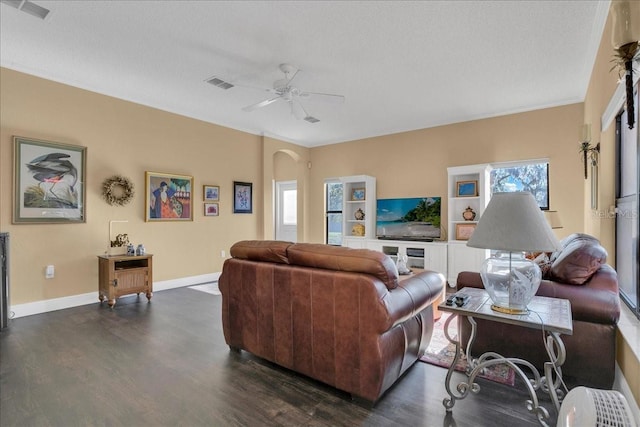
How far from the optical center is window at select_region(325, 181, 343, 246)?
23.7ft

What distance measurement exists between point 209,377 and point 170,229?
11.1 ft

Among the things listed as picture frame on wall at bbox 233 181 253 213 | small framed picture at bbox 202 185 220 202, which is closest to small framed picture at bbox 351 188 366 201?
picture frame on wall at bbox 233 181 253 213

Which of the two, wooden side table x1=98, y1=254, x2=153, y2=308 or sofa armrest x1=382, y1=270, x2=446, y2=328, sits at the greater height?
sofa armrest x1=382, y1=270, x2=446, y2=328

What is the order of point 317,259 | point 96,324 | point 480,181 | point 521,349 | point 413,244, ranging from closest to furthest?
point 317,259, point 521,349, point 96,324, point 480,181, point 413,244

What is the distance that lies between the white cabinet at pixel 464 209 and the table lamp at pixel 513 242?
11.3ft

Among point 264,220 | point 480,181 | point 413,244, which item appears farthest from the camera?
point 264,220

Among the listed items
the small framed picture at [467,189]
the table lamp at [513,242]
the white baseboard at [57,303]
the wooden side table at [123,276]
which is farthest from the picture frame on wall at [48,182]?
the small framed picture at [467,189]

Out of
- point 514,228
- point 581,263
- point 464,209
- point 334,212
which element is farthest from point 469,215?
point 514,228

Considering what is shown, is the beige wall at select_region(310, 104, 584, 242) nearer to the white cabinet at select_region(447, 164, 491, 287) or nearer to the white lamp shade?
the white cabinet at select_region(447, 164, 491, 287)

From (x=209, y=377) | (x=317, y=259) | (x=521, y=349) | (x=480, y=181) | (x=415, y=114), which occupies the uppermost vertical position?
(x=415, y=114)

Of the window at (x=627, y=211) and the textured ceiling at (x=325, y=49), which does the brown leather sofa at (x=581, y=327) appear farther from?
the textured ceiling at (x=325, y=49)

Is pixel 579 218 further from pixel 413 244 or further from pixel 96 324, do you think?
pixel 96 324

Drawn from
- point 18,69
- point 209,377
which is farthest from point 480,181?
point 18,69

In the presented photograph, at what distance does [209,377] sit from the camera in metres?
2.35
